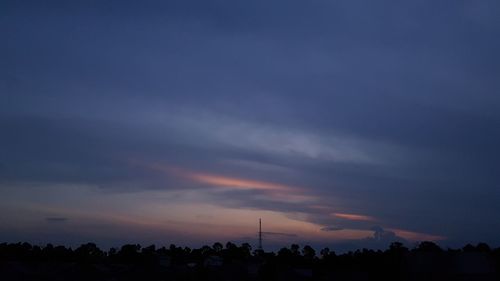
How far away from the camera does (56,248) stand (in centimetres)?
11900

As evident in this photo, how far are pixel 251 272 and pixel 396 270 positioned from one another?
27631 millimetres

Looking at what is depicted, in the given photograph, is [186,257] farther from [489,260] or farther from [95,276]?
[489,260]

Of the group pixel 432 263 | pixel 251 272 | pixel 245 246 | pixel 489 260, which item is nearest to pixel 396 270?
pixel 432 263

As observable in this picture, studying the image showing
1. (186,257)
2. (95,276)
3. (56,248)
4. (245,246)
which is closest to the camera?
(95,276)

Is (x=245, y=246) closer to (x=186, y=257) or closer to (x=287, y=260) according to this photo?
(x=186, y=257)

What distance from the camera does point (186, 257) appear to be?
132 meters

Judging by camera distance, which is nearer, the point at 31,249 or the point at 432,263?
the point at 432,263

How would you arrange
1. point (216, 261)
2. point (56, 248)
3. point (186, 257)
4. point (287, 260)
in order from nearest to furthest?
point (216, 261)
point (287, 260)
point (56, 248)
point (186, 257)

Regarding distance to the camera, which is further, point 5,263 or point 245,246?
point 245,246

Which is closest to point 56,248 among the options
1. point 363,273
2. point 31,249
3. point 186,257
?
point 31,249

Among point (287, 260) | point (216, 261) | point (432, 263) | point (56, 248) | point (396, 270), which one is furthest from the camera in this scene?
point (56, 248)

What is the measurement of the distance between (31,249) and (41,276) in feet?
188

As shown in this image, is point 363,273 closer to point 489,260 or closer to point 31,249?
point 489,260

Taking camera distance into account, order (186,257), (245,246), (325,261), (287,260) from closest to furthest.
Result: (325,261)
(287,260)
(186,257)
(245,246)
